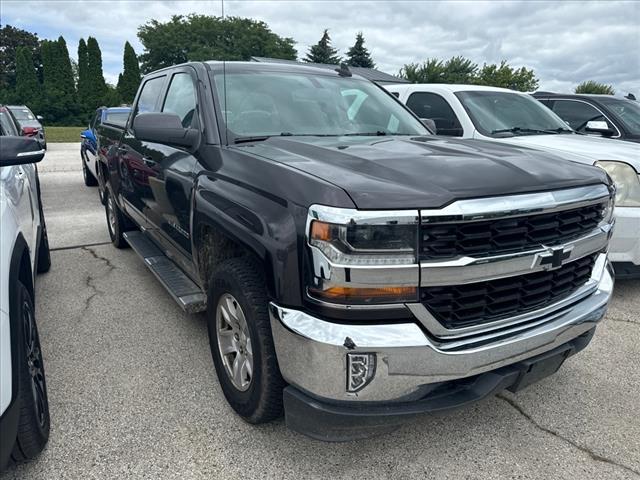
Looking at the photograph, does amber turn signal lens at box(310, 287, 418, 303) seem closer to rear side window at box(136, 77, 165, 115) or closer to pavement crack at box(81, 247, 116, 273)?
rear side window at box(136, 77, 165, 115)

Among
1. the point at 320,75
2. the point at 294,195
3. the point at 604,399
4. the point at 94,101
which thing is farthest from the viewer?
the point at 94,101

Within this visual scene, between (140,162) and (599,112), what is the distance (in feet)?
21.8

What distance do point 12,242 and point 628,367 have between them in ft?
12.5

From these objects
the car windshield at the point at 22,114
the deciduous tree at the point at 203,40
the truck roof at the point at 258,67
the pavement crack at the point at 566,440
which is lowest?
the pavement crack at the point at 566,440

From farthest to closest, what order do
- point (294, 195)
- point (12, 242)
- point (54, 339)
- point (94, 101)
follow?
1. point (94, 101)
2. point (54, 339)
3. point (12, 242)
4. point (294, 195)

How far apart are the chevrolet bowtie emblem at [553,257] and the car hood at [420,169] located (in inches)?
11.1

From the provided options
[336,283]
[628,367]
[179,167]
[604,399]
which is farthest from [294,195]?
[628,367]

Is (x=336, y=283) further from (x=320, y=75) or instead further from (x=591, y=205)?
(x=320, y=75)

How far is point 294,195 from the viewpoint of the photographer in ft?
6.51

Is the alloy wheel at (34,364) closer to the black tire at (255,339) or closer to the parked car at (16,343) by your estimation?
the parked car at (16,343)

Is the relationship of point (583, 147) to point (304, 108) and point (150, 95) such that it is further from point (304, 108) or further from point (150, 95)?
point (150, 95)

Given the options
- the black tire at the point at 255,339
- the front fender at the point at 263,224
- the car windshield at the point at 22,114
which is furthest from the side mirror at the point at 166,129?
the car windshield at the point at 22,114

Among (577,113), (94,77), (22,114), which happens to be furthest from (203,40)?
(577,113)

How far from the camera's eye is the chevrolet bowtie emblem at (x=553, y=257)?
81.9 inches
